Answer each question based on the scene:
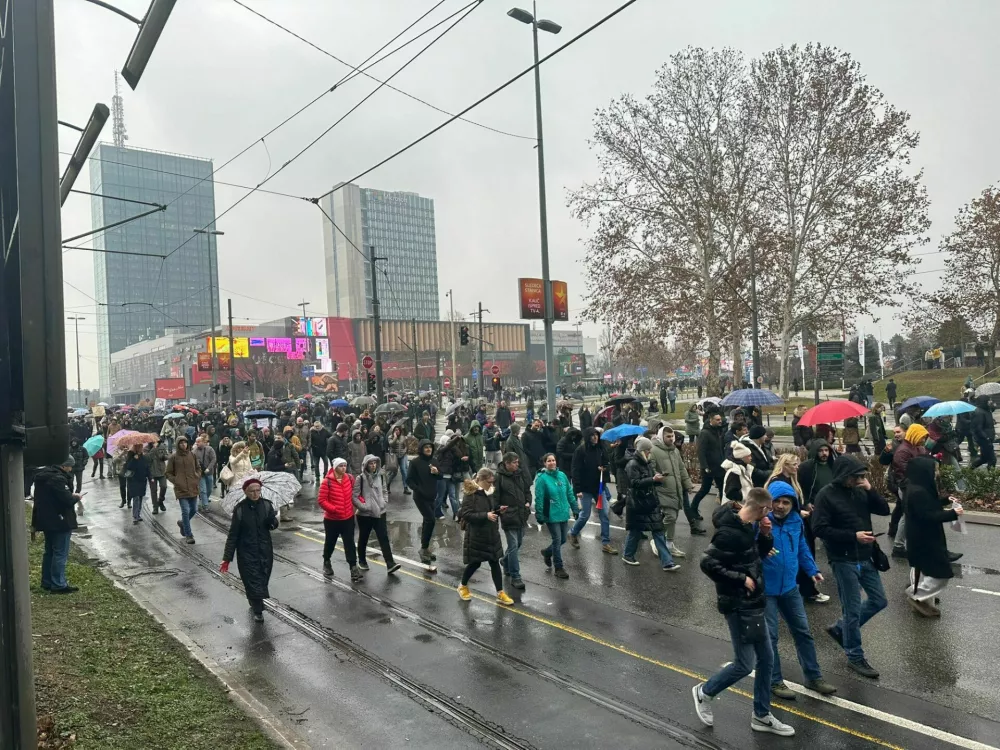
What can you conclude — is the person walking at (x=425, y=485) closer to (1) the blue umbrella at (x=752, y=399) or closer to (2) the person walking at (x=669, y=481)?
(2) the person walking at (x=669, y=481)

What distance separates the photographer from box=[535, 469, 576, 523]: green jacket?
9336mm

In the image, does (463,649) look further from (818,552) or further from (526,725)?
(818,552)

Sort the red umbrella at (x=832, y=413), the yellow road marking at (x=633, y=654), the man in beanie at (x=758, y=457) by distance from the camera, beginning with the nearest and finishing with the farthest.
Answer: the yellow road marking at (x=633, y=654)
the man in beanie at (x=758, y=457)
the red umbrella at (x=832, y=413)

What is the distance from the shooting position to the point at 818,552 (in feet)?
32.2

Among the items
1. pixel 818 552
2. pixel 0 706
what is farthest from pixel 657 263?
pixel 0 706

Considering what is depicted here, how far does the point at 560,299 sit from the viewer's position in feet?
67.4

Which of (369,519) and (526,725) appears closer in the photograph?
(526,725)

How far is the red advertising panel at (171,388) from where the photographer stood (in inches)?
3393

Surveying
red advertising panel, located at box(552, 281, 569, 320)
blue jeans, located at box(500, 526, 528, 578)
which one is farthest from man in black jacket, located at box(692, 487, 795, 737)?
red advertising panel, located at box(552, 281, 569, 320)

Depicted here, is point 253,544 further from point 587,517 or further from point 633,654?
point 587,517

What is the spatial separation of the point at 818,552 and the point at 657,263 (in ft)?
74.4

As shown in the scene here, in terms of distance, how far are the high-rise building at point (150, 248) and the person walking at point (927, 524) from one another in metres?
38.8

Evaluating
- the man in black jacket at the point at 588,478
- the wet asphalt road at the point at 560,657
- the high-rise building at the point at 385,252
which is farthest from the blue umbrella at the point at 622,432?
the high-rise building at the point at 385,252

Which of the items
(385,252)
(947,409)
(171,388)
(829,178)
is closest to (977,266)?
(829,178)
